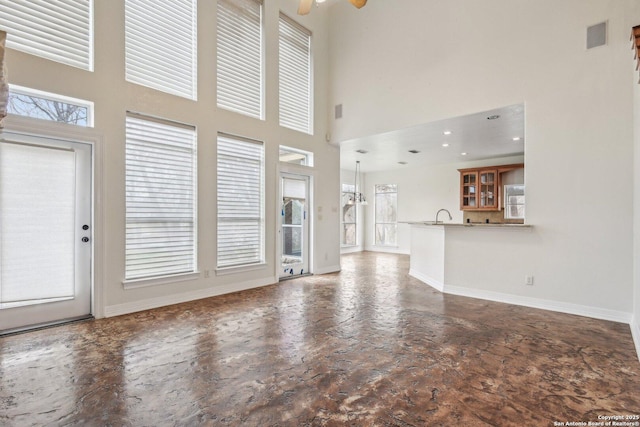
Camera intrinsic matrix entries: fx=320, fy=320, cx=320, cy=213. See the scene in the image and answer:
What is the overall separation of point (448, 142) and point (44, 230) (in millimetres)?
6729

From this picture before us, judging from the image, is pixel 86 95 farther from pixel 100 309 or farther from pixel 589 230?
pixel 589 230

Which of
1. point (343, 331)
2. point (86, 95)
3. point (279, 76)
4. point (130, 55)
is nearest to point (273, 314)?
point (343, 331)

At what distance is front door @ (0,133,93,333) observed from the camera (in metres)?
3.30

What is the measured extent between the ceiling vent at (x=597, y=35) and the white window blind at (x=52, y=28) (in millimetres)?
5920

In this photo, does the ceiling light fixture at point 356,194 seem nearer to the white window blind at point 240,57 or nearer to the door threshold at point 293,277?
the door threshold at point 293,277

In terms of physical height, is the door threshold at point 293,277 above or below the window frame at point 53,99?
below

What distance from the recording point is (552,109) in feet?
13.5

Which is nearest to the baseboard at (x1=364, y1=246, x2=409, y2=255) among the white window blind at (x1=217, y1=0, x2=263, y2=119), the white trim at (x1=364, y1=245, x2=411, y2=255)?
the white trim at (x1=364, y1=245, x2=411, y2=255)

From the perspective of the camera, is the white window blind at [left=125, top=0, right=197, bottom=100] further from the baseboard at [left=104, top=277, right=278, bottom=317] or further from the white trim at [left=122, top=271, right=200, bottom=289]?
the baseboard at [left=104, top=277, right=278, bottom=317]

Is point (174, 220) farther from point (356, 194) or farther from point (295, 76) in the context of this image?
point (356, 194)

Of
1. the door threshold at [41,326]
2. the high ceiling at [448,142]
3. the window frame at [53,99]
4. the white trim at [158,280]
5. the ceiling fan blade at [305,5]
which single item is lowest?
the door threshold at [41,326]

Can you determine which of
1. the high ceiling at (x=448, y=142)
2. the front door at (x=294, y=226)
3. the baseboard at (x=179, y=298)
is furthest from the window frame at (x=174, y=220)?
the high ceiling at (x=448, y=142)

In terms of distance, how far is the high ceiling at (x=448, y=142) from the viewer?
514 cm

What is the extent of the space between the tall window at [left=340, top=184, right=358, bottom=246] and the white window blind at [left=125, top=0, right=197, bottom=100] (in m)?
6.84
